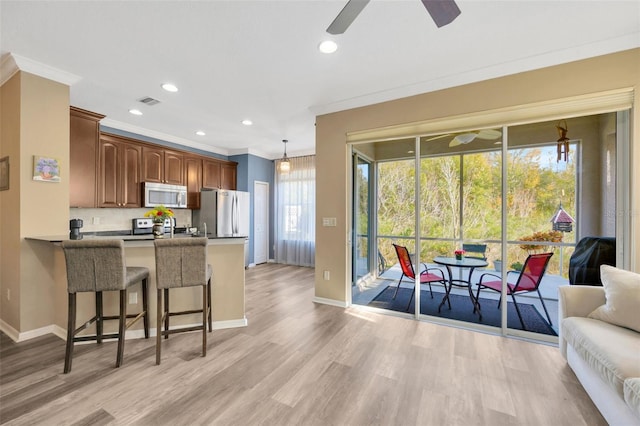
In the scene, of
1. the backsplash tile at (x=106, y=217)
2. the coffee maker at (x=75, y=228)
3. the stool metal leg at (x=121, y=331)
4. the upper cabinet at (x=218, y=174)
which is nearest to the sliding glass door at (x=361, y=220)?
the stool metal leg at (x=121, y=331)

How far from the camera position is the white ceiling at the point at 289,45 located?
1.96 m

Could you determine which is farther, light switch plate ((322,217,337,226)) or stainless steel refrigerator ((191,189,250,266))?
stainless steel refrigerator ((191,189,250,266))

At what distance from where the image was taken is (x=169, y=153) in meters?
4.98

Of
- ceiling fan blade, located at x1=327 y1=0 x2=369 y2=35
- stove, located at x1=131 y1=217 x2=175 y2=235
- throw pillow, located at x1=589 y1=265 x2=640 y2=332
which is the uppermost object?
ceiling fan blade, located at x1=327 y1=0 x2=369 y2=35

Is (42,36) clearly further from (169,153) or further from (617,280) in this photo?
(617,280)

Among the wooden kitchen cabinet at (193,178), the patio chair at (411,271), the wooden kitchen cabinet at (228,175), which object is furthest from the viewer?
the wooden kitchen cabinet at (228,175)

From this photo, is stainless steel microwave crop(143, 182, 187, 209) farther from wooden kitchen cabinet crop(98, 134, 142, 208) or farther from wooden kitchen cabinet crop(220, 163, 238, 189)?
wooden kitchen cabinet crop(220, 163, 238, 189)

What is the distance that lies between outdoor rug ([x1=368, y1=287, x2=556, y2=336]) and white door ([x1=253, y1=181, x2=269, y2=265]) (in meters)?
3.60

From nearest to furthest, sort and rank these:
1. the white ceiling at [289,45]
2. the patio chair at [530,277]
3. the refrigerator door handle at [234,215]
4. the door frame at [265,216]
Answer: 1. the white ceiling at [289,45]
2. the patio chair at [530,277]
3. the refrigerator door handle at [234,215]
4. the door frame at [265,216]

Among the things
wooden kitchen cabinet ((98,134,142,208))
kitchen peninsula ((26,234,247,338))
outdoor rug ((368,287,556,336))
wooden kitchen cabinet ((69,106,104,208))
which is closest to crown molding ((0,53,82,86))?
wooden kitchen cabinet ((69,106,104,208))

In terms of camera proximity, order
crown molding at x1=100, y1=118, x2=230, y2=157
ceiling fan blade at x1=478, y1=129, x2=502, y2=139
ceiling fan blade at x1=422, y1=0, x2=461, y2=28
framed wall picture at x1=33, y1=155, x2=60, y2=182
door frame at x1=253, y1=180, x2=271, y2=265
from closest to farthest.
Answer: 1. ceiling fan blade at x1=422, y1=0, x2=461, y2=28
2. framed wall picture at x1=33, y1=155, x2=60, y2=182
3. ceiling fan blade at x1=478, y1=129, x2=502, y2=139
4. crown molding at x1=100, y1=118, x2=230, y2=157
5. door frame at x1=253, y1=180, x2=271, y2=265

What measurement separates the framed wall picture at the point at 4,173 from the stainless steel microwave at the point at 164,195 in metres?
1.76

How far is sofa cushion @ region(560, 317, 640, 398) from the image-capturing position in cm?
139

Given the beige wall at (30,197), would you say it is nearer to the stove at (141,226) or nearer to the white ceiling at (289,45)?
the white ceiling at (289,45)
